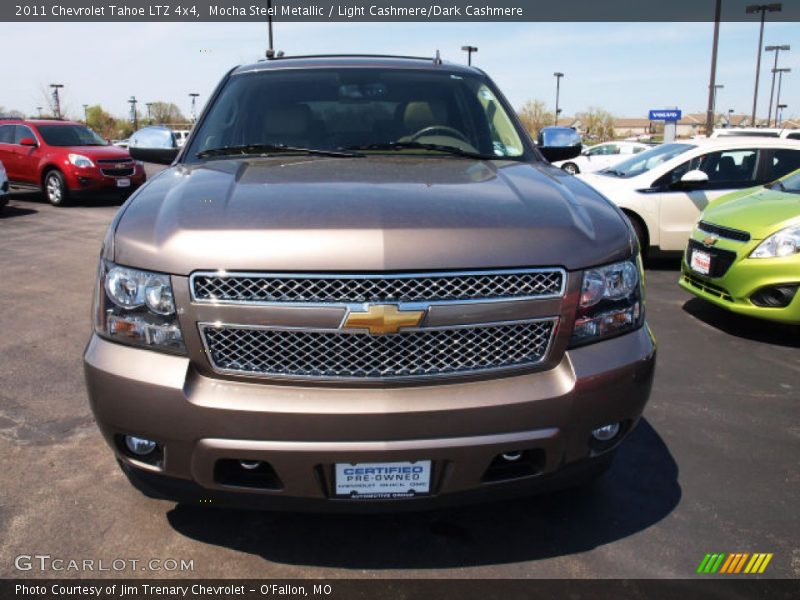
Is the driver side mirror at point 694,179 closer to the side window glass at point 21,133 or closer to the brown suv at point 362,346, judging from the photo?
the brown suv at point 362,346

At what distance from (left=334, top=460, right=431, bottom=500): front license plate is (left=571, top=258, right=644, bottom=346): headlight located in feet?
2.20

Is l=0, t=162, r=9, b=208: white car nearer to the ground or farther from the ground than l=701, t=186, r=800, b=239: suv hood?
nearer to the ground

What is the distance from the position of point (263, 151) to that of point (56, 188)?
40.9 feet

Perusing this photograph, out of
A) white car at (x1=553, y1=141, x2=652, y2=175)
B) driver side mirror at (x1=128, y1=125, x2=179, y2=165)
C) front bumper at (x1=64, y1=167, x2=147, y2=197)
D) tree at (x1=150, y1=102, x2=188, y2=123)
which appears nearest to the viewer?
driver side mirror at (x1=128, y1=125, x2=179, y2=165)

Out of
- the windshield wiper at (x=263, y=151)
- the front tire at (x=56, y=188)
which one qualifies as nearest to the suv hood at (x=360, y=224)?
the windshield wiper at (x=263, y=151)

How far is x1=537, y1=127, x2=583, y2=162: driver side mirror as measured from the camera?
3932 mm

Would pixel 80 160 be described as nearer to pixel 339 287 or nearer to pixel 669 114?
pixel 339 287

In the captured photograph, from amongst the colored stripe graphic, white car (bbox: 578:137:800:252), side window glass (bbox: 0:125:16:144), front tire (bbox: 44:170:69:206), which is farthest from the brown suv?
side window glass (bbox: 0:125:16:144)

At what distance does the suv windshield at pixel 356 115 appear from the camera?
11.0ft

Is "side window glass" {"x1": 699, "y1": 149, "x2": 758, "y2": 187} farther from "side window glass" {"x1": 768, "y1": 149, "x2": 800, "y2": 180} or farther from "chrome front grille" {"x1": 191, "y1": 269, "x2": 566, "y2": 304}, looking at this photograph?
"chrome front grille" {"x1": 191, "y1": 269, "x2": 566, "y2": 304}

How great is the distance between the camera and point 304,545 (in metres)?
2.56

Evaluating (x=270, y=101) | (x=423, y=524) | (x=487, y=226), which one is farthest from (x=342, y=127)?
(x=423, y=524)

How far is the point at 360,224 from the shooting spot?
83.6 inches

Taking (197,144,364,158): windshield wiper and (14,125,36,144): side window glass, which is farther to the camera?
(14,125,36,144): side window glass
